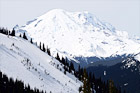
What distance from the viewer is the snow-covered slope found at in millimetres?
112312

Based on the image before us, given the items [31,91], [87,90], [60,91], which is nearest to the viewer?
[87,90]

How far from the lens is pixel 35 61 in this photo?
14275cm

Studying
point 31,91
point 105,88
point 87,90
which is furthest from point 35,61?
point 87,90

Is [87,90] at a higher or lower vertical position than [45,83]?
higher

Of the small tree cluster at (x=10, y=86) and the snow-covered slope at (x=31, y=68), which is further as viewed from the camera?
the snow-covered slope at (x=31, y=68)

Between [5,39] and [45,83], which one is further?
[5,39]

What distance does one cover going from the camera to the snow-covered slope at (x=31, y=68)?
112 meters

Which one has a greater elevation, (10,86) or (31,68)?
(10,86)

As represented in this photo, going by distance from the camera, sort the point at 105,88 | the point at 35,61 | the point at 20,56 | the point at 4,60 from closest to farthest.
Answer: the point at 4,60 < the point at 20,56 < the point at 35,61 < the point at 105,88

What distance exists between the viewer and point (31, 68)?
126m

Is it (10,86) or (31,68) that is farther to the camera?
(31,68)

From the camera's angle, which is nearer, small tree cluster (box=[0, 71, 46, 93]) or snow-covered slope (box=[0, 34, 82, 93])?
small tree cluster (box=[0, 71, 46, 93])

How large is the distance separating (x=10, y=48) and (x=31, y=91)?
4021 cm

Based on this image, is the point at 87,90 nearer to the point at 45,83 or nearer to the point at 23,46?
the point at 45,83
